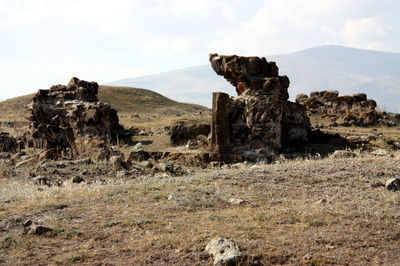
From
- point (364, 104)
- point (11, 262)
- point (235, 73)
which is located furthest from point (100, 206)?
point (364, 104)

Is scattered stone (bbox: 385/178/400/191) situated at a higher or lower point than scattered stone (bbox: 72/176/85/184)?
higher

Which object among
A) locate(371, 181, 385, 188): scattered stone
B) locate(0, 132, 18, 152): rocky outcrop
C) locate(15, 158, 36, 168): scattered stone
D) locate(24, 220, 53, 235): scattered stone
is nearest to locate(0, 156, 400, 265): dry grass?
locate(371, 181, 385, 188): scattered stone

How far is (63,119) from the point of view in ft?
66.9

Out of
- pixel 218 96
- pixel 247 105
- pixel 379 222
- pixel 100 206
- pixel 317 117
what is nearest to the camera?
pixel 379 222

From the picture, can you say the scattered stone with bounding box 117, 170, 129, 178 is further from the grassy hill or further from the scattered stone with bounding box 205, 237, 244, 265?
the grassy hill

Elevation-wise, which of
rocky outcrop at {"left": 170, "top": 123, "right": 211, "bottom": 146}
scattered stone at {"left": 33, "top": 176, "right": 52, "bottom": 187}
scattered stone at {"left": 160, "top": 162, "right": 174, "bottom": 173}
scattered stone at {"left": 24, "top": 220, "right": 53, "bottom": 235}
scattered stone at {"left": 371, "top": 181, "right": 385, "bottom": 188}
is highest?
rocky outcrop at {"left": 170, "top": 123, "right": 211, "bottom": 146}

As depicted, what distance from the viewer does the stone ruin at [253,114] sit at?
1636 cm

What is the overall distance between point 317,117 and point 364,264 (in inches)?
1001

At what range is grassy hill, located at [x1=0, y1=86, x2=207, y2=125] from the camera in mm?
44750

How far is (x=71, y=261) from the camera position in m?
5.37

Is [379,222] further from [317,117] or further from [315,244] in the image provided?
[317,117]

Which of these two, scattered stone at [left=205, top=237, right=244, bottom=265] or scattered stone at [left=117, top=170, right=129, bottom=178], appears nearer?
scattered stone at [left=205, top=237, right=244, bottom=265]

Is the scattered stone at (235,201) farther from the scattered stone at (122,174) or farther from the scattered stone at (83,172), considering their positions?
the scattered stone at (83,172)

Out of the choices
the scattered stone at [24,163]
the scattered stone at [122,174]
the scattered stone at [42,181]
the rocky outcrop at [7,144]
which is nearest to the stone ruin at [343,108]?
the rocky outcrop at [7,144]
